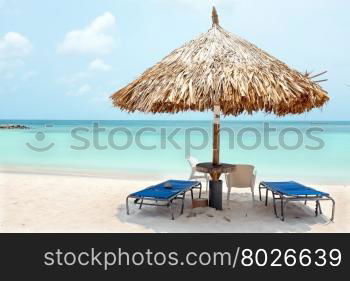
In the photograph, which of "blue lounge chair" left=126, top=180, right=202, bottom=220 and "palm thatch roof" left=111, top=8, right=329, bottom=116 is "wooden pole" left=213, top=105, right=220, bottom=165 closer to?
"palm thatch roof" left=111, top=8, right=329, bottom=116

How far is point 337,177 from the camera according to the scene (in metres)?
8.77

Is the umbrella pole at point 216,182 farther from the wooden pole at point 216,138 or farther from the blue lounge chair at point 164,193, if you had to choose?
the blue lounge chair at point 164,193

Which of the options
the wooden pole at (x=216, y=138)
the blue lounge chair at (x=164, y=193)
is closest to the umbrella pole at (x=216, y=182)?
the wooden pole at (x=216, y=138)

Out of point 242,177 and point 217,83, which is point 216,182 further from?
point 217,83

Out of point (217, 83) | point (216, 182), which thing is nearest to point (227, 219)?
point (216, 182)

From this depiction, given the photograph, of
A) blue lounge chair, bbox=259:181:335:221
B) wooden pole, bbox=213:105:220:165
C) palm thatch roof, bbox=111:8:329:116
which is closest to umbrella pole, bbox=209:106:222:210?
wooden pole, bbox=213:105:220:165

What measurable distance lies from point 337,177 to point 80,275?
7994 millimetres

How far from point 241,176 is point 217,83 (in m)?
1.57

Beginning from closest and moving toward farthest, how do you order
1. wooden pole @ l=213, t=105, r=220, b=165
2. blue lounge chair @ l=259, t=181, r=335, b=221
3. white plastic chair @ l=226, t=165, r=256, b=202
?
blue lounge chair @ l=259, t=181, r=335, b=221
wooden pole @ l=213, t=105, r=220, b=165
white plastic chair @ l=226, t=165, r=256, b=202

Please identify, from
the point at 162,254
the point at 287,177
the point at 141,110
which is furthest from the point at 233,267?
the point at 287,177

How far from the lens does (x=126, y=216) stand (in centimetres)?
416

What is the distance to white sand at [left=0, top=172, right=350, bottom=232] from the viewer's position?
3715 mm

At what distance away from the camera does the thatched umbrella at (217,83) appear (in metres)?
3.60

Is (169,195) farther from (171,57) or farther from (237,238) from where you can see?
(171,57)
